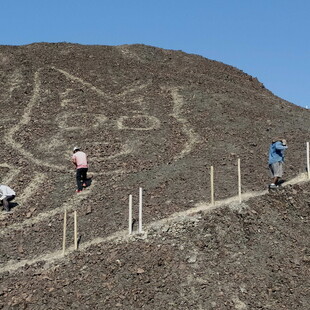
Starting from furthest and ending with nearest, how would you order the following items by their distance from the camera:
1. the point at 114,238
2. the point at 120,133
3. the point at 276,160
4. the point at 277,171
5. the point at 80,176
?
the point at 120,133, the point at 80,176, the point at 276,160, the point at 277,171, the point at 114,238

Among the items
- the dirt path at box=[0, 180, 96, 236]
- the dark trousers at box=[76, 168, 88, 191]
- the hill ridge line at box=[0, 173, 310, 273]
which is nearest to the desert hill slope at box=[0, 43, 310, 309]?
the dirt path at box=[0, 180, 96, 236]

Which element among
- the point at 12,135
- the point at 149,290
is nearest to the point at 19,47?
the point at 12,135

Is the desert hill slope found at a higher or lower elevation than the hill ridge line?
higher

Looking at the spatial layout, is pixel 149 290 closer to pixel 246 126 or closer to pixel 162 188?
pixel 162 188

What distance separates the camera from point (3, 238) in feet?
57.1

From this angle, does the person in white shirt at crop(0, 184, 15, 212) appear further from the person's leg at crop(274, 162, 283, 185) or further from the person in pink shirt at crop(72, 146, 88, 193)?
the person's leg at crop(274, 162, 283, 185)

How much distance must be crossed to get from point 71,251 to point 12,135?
12.2 meters

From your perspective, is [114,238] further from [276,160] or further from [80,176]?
[276,160]

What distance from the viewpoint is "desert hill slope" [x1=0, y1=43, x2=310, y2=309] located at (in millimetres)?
18016

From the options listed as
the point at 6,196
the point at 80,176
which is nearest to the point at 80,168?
the point at 80,176

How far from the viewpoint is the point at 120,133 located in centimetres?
2600

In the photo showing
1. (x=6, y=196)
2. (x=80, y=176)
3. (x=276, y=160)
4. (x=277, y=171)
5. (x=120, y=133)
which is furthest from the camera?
(x=120, y=133)

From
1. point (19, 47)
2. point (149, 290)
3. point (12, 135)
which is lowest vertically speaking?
point (149, 290)

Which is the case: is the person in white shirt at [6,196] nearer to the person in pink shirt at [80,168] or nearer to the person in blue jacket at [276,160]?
the person in pink shirt at [80,168]
